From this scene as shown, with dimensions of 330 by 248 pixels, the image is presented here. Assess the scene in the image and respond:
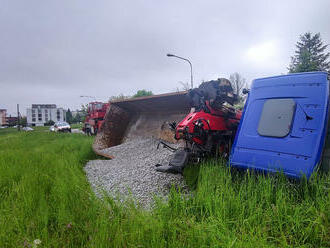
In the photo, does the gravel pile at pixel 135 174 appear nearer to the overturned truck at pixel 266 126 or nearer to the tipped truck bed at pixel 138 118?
the overturned truck at pixel 266 126

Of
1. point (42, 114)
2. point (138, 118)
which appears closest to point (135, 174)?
point (138, 118)

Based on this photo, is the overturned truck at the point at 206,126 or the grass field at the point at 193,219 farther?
the overturned truck at the point at 206,126

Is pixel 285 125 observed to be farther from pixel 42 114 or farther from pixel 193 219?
pixel 42 114

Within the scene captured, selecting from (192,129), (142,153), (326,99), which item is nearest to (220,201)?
(192,129)

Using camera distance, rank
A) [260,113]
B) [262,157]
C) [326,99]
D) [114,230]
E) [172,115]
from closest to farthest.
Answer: [114,230], [326,99], [262,157], [260,113], [172,115]

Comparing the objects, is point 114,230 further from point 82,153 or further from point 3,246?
point 82,153

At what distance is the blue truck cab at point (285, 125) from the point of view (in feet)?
6.49

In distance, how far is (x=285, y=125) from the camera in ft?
7.26

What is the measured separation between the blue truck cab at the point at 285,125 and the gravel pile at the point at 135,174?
107 cm

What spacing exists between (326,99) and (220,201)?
1457 mm

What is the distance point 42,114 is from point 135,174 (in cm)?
10047

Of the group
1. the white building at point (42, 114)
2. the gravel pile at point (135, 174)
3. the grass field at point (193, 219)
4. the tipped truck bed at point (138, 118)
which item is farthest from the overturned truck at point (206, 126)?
the white building at point (42, 114)

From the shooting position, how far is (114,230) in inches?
63.4

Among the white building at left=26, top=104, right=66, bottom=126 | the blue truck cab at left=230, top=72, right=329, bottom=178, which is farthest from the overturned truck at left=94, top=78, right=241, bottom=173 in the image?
the white building at left=26, top=104, right=66, bottom=126
